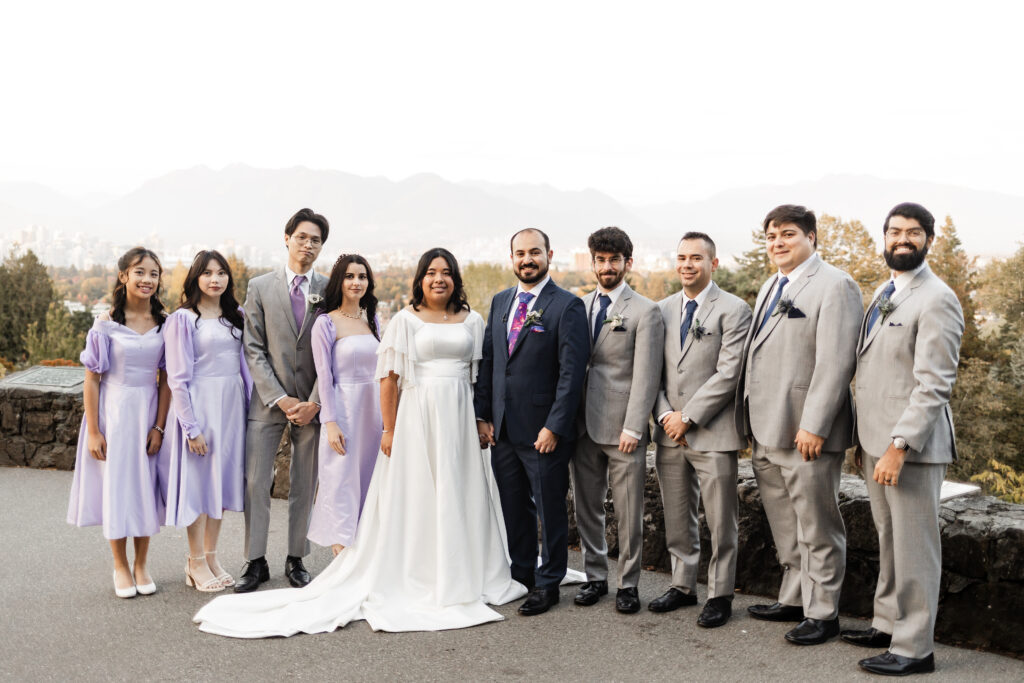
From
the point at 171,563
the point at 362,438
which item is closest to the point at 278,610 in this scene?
the point at 362,438

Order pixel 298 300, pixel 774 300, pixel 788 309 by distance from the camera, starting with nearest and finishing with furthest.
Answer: pixel 788 309 → pixel 774 300 → pixel 298 300

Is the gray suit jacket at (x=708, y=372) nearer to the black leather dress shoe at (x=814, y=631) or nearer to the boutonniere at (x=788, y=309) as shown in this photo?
the boutonniere at (x=788, y=309)

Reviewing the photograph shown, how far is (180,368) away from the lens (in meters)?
5.36

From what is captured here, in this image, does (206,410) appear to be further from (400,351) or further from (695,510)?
→ (695,510)

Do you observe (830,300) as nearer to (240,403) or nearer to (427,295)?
(427,295)

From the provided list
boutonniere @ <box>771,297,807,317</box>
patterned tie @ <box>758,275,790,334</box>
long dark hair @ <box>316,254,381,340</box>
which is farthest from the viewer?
long dark hair @ <box>316,254,381,340</box>

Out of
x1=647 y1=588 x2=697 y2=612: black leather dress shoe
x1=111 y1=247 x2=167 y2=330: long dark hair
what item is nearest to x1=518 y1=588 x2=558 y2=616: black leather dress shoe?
x1=647 y1=588 x2=697 y2=612: black leather dress shoe

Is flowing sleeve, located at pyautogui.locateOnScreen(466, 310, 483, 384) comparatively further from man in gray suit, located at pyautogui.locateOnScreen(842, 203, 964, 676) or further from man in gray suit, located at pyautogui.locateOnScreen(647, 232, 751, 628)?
man in gray suit, located at pyautogui.locateOnScreen(842, 203, 964, 676)

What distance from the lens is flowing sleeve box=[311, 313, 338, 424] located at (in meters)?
5.47

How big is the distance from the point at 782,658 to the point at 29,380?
892 centimetres

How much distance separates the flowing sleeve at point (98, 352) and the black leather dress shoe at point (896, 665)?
4.53m

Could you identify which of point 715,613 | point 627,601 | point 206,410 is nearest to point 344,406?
point 206,410

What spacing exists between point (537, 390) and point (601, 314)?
598 millimetres

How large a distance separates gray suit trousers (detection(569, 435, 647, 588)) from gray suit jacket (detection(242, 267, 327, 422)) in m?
1.76
